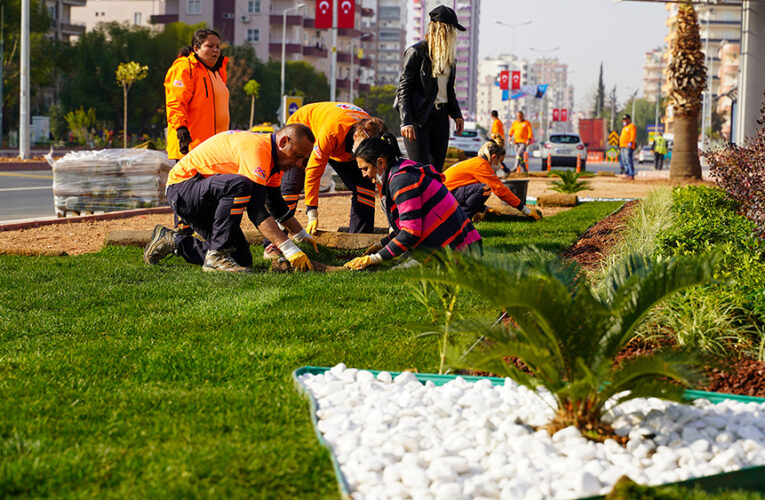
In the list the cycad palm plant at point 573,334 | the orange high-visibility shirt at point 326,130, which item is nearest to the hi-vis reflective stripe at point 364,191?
the orange high-visibility shirt at point 326,130

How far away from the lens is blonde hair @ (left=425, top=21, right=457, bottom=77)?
25.5ft

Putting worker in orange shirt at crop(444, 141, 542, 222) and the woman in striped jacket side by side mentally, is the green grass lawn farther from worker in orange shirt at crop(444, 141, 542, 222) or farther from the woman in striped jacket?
worker in orange shirt at crop(444, 141, 542, 222)

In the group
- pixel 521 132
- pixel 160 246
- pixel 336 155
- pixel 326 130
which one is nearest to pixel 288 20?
pixel 521 132

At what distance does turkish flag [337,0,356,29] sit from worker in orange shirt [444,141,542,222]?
1262 inches

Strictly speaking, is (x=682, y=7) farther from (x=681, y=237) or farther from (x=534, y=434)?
(x=534, y=434)

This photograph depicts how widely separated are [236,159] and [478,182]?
11.7 ft

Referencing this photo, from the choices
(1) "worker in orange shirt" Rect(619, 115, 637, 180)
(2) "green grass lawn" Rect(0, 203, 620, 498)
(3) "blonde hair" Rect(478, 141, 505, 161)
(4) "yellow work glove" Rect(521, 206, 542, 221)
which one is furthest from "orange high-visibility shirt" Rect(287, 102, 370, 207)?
(1) "worker in orange shirt" Rect(619, 115, 637, 180)

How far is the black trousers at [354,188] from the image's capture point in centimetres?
838

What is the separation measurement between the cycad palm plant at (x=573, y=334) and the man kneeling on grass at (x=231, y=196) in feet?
10.9

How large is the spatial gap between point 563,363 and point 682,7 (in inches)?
856

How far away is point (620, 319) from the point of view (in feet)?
11.1

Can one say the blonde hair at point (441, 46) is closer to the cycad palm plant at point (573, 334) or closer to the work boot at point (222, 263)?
the work boot at point (222, 263)

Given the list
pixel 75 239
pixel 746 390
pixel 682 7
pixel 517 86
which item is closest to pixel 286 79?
pixel 517 86

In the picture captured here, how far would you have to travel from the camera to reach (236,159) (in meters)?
6.89
